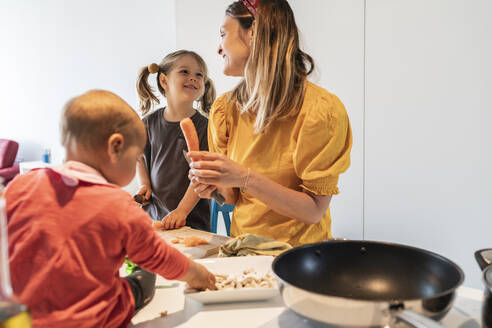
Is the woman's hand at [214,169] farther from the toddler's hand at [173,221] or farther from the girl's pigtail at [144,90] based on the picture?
the girl's pigtail at [144,90]

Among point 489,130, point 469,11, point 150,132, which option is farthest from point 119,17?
point 489,130

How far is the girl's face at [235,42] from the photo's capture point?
1.36 metres

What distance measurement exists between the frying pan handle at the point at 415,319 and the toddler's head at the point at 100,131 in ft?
1.69

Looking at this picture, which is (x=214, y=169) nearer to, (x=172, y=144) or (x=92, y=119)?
(x=92, y=119)

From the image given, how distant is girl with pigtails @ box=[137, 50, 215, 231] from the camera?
2.13 m

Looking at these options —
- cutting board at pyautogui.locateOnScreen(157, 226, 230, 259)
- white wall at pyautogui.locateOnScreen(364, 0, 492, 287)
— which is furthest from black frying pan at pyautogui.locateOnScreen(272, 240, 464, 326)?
white wall at pyautogui.locateOnScreen(364, 0, 492, 287)

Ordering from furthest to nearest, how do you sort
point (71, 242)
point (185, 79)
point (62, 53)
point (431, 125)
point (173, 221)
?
point (62, 53)
point (431, 125)
point (185, 79)
point (173, 221)
point (71, 242)

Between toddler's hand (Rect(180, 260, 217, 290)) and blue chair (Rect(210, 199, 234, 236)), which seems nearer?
toddler's hand (Rect(180, 260, 217, 290))

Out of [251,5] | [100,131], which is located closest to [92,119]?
[100,131]

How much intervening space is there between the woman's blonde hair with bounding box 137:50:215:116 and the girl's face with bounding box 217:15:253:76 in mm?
920

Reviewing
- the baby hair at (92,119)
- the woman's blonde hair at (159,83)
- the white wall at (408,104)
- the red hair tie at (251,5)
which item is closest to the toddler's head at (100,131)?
the baby hair at (92,119)

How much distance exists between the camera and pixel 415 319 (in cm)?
47

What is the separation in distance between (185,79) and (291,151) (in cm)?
113

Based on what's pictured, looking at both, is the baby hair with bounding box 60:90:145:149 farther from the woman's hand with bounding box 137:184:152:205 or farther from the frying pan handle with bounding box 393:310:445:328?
the woman's hand with bounding box 137:184:152:205
